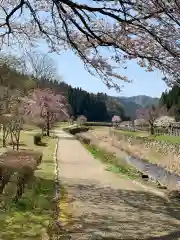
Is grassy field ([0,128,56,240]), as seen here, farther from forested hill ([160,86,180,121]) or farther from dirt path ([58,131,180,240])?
forested hill ([160,86,180,121])

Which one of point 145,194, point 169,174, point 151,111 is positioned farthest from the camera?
point 151,111

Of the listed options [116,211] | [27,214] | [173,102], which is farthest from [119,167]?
[173,102]

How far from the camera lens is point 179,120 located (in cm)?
7219

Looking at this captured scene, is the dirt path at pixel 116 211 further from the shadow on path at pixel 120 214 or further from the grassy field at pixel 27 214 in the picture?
the grassy field at pixel 27 214

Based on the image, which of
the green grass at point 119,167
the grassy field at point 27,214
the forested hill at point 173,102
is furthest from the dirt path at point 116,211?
the forested hill at point 173,102

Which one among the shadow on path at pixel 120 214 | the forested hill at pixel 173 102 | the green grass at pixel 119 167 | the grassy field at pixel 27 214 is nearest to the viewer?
the grassy field at pixel 27 214

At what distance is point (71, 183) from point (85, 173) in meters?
3.07

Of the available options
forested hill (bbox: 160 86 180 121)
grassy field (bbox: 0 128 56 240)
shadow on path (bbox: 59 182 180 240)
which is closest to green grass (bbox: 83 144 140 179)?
shadow on path (bbox: 59 182 180 240)

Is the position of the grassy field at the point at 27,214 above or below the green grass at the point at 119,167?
above

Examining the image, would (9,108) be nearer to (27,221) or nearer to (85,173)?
(85,173)

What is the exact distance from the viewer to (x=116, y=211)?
911cm

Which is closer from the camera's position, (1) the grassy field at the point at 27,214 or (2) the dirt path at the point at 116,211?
(1) the grassy field at the point at 27,214

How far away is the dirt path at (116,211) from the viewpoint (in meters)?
7.32

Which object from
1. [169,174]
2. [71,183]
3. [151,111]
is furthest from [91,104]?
[71,183]
